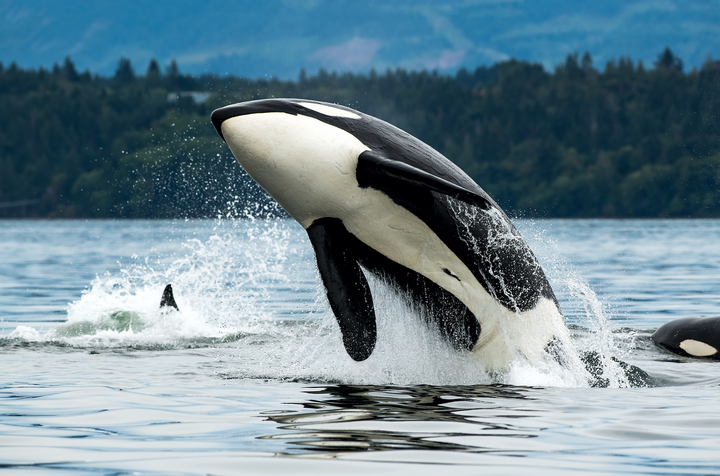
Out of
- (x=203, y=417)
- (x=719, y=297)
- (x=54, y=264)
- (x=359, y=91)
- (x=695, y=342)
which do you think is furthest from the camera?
(x=359, y=91)

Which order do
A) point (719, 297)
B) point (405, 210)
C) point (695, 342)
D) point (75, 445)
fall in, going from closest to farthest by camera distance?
1. point (75, 445)
2. point (405, 210)
3. point (695, 342)
4. point (719, 297)

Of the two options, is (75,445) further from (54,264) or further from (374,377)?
(54,264)

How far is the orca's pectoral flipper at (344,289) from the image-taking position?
9148mm

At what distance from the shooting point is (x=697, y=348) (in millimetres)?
13000

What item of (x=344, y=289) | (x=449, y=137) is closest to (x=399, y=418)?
(x=344, y=289)

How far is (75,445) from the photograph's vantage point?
21.5 feet

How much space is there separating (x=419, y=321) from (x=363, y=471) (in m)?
3.91

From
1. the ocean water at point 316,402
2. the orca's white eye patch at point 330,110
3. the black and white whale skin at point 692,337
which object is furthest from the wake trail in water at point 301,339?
the orca's white eye patch at point 330,110

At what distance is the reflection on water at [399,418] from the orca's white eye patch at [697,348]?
16.0ft

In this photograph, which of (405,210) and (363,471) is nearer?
(363,471)

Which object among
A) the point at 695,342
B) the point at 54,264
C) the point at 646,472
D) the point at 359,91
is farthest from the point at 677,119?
the point at 646,472

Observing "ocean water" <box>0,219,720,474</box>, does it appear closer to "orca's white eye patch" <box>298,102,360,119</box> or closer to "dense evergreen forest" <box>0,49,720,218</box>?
"orca's white eye patch" <box>298,102,360,119</box>

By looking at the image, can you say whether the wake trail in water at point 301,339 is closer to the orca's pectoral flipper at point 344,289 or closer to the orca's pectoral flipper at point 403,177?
the orca's pectoral flipper at point 344,289

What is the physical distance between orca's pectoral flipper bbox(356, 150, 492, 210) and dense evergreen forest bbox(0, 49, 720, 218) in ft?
251
